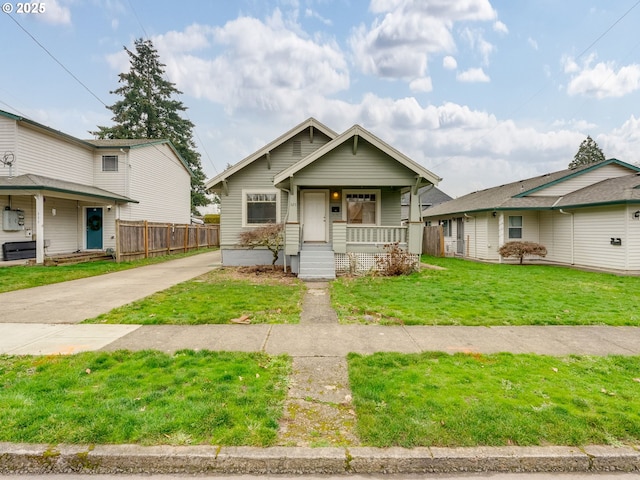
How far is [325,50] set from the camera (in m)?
18.7

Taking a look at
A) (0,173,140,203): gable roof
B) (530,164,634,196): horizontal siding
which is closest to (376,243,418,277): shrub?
(530,164,634,196): horizontal siding

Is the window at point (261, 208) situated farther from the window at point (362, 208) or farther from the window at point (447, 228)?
the window at point (447, 228)

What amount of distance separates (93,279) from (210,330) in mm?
8242

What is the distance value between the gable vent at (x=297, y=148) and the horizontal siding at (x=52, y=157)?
12278 mm

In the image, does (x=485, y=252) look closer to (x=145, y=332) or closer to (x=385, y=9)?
(x=385, y=9)

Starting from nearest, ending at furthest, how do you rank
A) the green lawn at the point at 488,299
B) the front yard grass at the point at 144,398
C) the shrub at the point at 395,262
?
1. the front yard grass at the point at 144,398
2. the green lawn at the point at 488,299
3. the shrub at the point at 395,262

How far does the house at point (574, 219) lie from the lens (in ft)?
42.2

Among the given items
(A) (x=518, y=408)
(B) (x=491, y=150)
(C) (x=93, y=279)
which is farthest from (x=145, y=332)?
(B) (x=491, y=150)

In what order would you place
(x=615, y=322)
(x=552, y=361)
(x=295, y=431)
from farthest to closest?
1. (x=615, y=322)
2. (x=552, y=361)
3. (x=295, y=431)

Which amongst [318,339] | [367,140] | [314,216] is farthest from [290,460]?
[314,216]

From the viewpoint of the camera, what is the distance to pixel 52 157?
16.4 metres

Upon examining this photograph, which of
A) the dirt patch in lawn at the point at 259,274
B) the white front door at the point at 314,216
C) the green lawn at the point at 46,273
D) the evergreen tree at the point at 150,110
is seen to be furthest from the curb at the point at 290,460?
the evergreen tree at the point at 150,110

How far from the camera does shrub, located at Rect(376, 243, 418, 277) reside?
11773 millimetres

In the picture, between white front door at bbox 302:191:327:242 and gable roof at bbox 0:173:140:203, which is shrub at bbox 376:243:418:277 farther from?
gable roof at bbox 0:173:140:203
